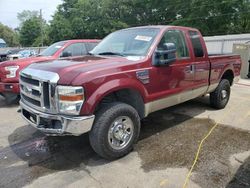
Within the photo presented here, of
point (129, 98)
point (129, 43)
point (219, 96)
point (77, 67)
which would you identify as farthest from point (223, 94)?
point (77, 67)

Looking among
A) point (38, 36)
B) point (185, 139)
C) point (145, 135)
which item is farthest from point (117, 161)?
point (38, 36)

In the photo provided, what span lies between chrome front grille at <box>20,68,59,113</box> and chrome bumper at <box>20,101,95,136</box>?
0.10m

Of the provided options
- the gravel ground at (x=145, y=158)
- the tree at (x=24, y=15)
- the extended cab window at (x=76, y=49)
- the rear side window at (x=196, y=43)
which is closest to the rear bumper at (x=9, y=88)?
the gravel ground at (x=145, y=158)

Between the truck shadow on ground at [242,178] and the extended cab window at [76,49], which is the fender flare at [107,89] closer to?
the truck shadow on ground at [242,178]

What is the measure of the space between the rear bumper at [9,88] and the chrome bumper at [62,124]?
3.23 meters

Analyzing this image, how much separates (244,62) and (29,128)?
1062cm

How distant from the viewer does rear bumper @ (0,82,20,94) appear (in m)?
6.60

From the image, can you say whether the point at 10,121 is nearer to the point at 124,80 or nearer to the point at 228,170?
the point at 124,80

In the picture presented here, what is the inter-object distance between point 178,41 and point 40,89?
274 cm

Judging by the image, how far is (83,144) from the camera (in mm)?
4422

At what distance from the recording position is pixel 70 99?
329cm

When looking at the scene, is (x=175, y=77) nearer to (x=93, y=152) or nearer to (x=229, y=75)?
(x=93, y=152)

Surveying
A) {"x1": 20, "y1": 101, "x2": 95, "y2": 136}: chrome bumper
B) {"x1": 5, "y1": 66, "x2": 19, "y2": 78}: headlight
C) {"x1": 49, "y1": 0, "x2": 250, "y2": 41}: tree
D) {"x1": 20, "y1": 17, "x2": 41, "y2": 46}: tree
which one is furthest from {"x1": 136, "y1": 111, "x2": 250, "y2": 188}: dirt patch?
{"x1": 20, "y1": 17, "x2": 41, "y2": 46}: tree

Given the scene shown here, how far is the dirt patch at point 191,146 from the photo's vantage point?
11.5ft
